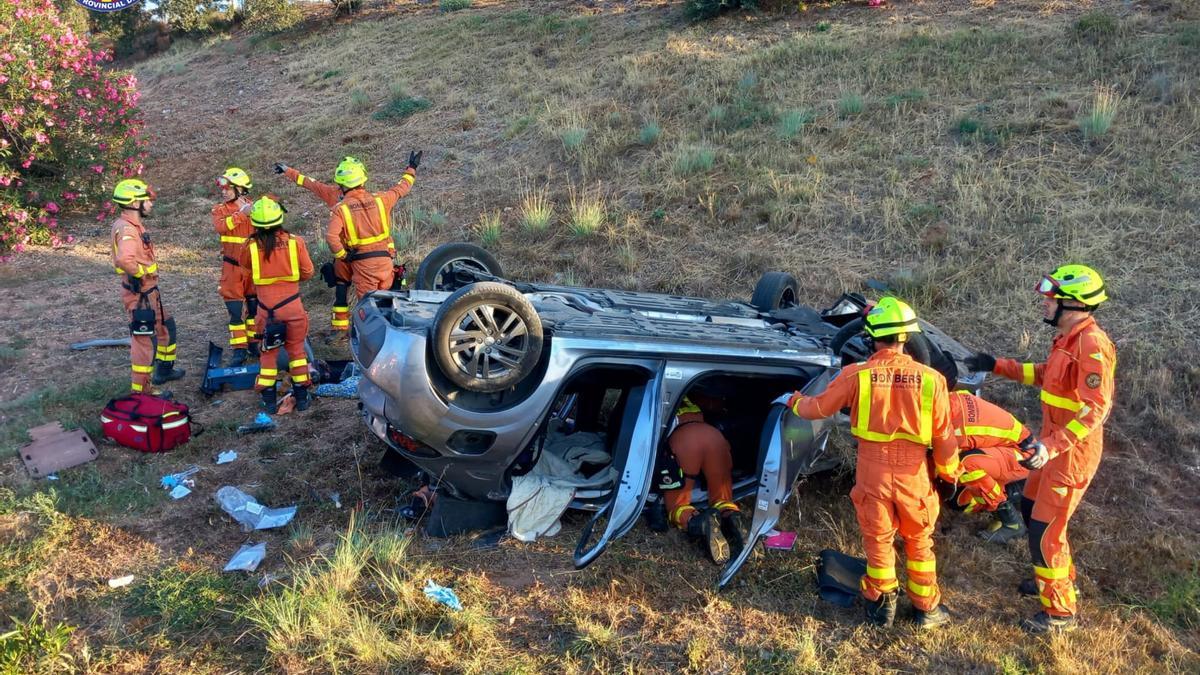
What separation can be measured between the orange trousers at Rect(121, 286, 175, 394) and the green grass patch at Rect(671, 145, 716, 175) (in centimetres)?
627

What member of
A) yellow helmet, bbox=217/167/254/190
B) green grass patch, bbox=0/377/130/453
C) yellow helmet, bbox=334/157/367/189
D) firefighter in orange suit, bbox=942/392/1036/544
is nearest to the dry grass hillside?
green grass patch, bbox=0/377/130/453

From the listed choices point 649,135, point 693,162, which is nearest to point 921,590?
point 693,162

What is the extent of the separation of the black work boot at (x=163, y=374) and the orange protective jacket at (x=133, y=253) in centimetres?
72

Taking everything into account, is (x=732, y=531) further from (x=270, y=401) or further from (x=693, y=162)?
(x=693, y=162)

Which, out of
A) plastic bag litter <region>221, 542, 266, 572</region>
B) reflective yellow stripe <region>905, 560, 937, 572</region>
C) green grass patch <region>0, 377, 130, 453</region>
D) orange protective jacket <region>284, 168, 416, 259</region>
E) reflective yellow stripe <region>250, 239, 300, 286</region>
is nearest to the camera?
reflective yellow stripe <region>905, 560, 937, 572</region>

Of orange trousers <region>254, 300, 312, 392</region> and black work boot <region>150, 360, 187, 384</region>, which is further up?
orange trousers <region>254, 300, 312, 392</region>

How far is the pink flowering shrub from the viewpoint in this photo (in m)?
11.5

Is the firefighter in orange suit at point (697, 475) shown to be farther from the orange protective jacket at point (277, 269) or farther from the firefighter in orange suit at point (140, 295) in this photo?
the firefighter in orange suit at point (140, 295)

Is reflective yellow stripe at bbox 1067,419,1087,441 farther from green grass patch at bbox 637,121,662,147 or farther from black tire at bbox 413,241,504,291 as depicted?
green grass patch at bbox 637,121,662,147

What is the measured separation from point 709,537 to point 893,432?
4.09 feet

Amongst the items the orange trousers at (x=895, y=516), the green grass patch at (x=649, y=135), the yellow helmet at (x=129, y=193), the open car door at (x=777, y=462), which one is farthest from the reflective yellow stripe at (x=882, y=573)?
the green grass patch at (x=649, y=135)

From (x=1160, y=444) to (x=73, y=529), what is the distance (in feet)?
23.9

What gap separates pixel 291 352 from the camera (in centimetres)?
693

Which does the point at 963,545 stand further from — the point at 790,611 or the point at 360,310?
the point at 360,310
